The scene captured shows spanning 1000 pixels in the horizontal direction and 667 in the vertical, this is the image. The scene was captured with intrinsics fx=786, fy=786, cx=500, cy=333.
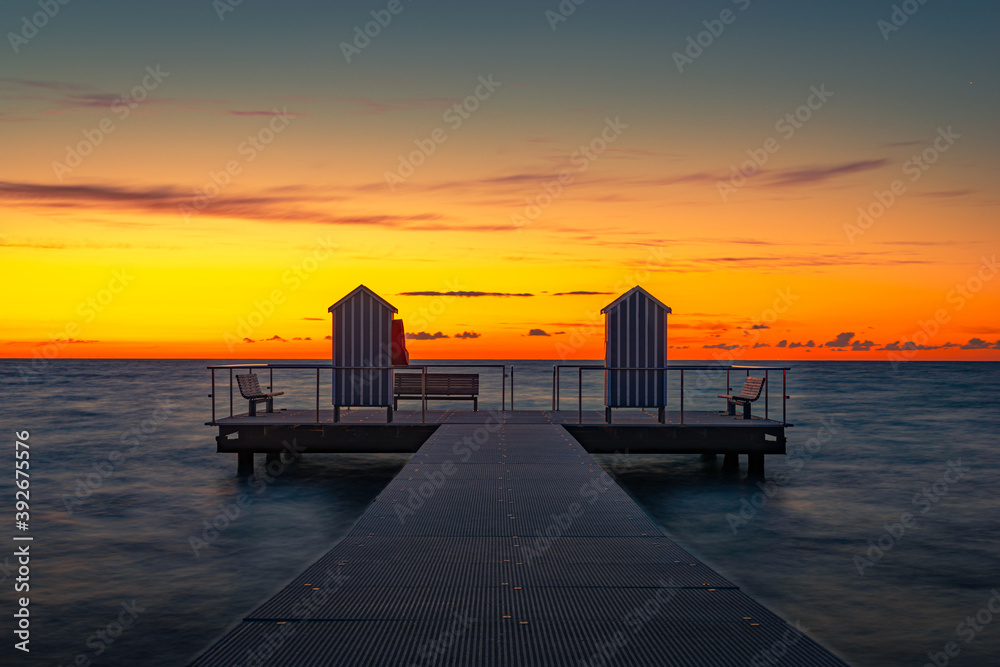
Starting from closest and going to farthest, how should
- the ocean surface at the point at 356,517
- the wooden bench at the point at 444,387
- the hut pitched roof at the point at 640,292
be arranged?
the ocean surface at the point at 356,517, the hut pitched roof at the point at 640,292, the wooden bench at the point at 444,387

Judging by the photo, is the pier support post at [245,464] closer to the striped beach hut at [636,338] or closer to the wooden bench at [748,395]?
the striped beach hut at [636,338]

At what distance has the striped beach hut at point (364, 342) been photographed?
54.3 feet

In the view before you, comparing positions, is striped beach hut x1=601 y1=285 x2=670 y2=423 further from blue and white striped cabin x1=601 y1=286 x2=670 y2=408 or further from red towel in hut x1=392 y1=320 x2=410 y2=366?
red towel in hut x1=392 y1=320 x2=410 y2=366

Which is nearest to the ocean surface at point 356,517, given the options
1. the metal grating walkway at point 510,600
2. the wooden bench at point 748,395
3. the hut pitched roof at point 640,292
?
the wooden bench at point 748,395

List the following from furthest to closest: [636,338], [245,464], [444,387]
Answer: [444,387] < [245,464] < [636,338]

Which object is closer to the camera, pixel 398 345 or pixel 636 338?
pixel 636 338

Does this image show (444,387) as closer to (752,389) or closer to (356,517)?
(356,517)

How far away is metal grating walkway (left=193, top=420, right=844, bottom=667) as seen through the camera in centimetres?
464

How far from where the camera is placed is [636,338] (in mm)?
16266

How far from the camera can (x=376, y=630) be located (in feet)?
16.4

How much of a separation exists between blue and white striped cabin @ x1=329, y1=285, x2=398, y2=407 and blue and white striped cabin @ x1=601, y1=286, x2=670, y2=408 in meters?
4.62
